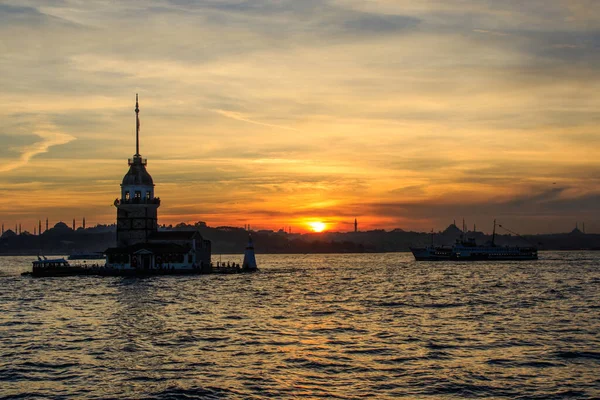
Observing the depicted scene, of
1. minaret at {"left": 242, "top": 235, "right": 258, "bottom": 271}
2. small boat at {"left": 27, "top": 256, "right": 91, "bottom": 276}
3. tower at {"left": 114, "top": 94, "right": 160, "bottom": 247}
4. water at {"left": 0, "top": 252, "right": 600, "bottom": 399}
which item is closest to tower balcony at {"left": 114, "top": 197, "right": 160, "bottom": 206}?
tower at {"left": 114, "top": 94, "right": 160, "bottom": 247}

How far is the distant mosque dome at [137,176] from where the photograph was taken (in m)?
130

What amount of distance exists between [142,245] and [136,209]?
831 centimetres

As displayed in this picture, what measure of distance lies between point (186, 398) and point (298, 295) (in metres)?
52.7

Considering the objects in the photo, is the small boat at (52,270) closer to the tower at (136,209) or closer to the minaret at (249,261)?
the tower at (136,209)

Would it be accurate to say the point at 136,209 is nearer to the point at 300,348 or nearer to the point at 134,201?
the point at 134,201

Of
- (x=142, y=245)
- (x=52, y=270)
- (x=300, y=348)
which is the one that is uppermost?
(x=142, y=245)

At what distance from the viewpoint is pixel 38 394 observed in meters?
31.2

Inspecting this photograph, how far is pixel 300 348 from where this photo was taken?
137ft

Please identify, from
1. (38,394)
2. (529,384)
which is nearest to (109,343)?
(38,394)

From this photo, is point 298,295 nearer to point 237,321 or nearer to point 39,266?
point 237,321

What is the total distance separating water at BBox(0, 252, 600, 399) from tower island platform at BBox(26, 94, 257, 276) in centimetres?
4583

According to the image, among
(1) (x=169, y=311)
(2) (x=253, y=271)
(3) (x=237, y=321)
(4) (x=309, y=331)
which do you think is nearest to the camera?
(4) (x=309, y=331)

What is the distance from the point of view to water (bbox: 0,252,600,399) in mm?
32000

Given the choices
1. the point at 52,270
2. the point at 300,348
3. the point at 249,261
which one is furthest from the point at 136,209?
the point at 300,348
